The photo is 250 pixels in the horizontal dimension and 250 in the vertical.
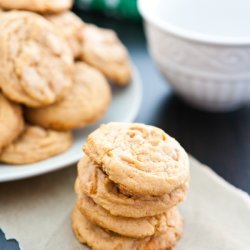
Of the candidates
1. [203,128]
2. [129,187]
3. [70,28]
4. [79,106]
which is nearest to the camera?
[129,187]

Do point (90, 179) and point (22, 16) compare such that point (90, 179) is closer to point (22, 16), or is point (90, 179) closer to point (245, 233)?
point (245, 233)

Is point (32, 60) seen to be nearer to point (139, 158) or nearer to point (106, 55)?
point (106, 55)

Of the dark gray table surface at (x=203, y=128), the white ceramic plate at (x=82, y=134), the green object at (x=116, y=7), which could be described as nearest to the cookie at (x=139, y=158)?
the white ceramic plate at (x=82, y=134)

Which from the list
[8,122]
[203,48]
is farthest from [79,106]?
[203,48]

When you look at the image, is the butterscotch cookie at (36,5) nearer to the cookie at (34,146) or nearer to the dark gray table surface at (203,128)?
the cookie at (34,146)

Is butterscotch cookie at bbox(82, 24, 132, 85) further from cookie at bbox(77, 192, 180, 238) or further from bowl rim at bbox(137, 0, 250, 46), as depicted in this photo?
cookie at bbox(77, 192, 180, 238)

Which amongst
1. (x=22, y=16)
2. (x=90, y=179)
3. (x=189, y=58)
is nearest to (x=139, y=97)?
(x=189, y=58)

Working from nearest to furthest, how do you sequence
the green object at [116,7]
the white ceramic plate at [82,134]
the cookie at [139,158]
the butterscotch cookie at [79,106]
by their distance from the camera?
the cookie at [139,158], the white ceramic plate at [82,134], the butterscotch cookie at [79,106], the green object at [116,7]
